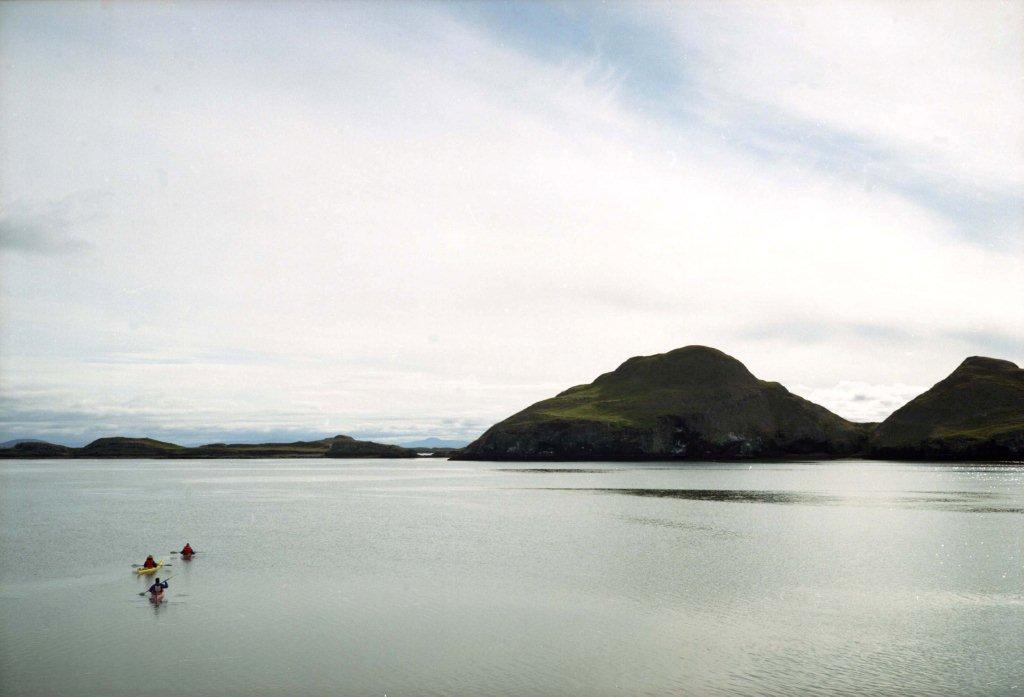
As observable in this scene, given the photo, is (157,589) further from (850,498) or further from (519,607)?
A: (850,498)

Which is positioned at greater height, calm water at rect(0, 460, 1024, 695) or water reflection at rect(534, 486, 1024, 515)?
water reflection at rect(534, 486, 1024, 515)

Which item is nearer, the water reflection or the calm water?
the calm water

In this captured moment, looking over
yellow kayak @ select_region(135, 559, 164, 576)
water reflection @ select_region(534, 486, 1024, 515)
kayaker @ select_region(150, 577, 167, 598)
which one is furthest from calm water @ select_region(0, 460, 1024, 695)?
water reflection @ select_region(534, 486, 1024, 515)

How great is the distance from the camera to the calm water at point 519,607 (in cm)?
2684

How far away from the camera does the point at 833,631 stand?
3300 cm

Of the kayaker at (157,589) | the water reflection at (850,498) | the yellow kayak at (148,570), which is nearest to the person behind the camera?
the kayaker at (157,589)

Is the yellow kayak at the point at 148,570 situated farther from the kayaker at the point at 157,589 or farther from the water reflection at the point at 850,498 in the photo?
the water reflection at the point at 850,498

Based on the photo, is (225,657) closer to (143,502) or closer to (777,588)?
(777,588)

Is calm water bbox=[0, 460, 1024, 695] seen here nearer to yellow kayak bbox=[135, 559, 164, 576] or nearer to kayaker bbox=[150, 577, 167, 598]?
yellow kayak bbox=[135, 559, 164, 576]

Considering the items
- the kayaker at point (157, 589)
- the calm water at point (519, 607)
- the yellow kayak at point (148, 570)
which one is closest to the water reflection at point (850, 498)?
the calm water at point (519, 607)

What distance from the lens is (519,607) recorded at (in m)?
37.8

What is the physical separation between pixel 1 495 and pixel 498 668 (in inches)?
5309

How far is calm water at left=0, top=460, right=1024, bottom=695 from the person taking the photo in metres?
26.8

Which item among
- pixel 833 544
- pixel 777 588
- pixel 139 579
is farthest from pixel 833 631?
pixel 139 579
